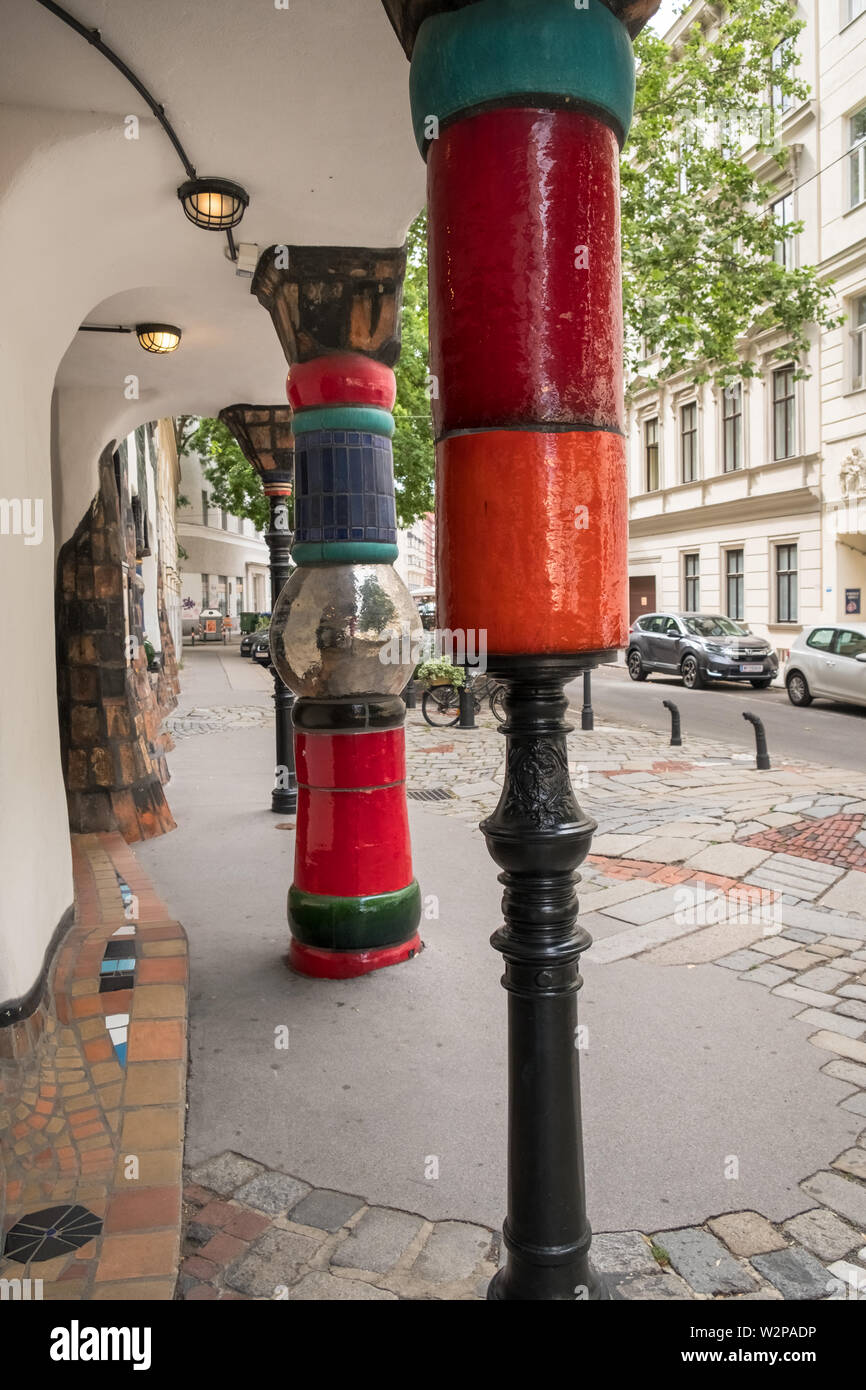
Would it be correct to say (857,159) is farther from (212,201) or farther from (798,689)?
(212,201)

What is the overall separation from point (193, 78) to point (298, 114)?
1.30 feet

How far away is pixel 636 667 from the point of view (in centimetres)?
2178

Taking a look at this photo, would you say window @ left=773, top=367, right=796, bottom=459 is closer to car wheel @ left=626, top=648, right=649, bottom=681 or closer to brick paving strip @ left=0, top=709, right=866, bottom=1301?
car wheel @ left=626, top=648, right=649, bottom=681

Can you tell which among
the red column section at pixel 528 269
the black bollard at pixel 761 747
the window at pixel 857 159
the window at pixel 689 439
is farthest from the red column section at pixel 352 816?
the window at pixel 689 439

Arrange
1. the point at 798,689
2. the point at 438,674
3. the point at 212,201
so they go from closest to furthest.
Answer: the point at 212,201
the point at 438,674
the point at 798,689

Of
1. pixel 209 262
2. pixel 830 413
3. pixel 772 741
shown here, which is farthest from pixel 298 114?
pixel 830 413

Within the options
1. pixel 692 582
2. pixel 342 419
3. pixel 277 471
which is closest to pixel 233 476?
pixel 692 582

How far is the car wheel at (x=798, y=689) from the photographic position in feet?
51.9

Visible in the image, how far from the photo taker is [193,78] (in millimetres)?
3291

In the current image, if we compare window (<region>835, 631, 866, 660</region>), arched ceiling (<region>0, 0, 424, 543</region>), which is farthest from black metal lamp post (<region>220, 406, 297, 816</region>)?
window (<region>835, 631, 866, 660</region>)

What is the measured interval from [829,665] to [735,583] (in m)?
10.5

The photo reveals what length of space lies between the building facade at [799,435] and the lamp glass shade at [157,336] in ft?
52.0

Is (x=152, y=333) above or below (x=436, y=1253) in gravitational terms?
above

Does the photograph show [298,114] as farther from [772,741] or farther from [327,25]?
[772,741]
